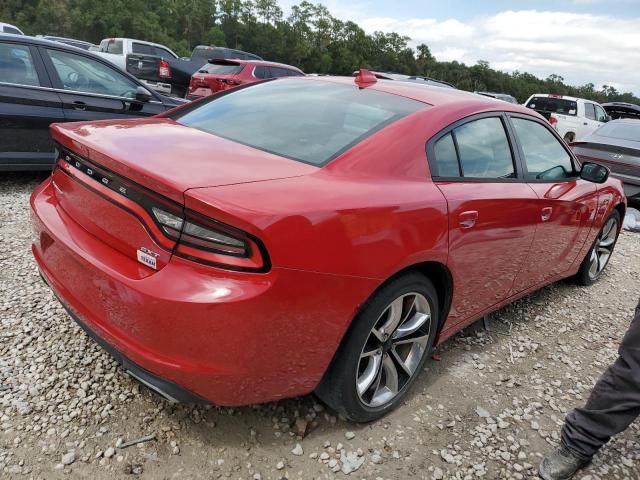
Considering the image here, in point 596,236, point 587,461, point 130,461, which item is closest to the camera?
point 130,461

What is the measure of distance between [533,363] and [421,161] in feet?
5.19

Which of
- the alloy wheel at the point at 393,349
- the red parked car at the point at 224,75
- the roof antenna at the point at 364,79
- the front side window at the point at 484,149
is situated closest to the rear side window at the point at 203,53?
the red parked car at the point at 224,75

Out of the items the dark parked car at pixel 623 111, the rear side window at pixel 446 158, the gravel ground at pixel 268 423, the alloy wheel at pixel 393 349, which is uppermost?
the dark parked car at pixel 623 111

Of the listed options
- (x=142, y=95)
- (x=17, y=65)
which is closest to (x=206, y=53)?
(x=142, y=95)

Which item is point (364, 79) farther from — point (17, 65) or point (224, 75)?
point (224, 75)

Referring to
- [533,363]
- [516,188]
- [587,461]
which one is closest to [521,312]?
[533,363]

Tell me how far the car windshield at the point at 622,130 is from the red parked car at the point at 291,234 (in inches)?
215

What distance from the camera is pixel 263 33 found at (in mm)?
61625

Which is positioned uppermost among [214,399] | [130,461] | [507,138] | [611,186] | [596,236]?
[507,138]

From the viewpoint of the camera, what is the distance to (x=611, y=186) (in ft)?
13.3

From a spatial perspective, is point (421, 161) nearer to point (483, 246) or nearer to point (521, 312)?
point (483, 246)

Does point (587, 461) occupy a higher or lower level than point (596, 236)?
lower

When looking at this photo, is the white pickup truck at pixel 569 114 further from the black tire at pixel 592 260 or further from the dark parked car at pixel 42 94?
the dark parked car at pixel 42 94

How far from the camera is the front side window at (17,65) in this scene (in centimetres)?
456
